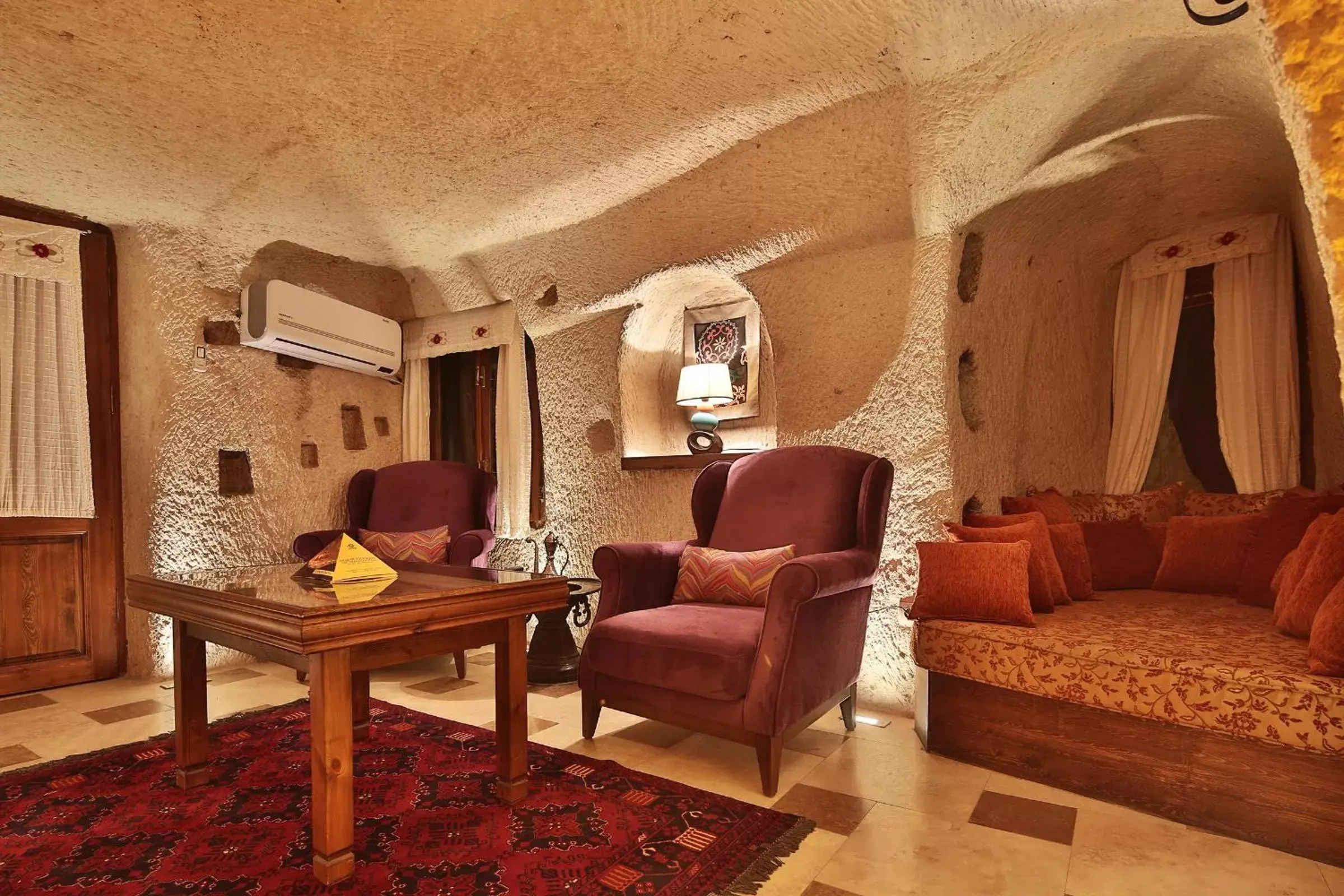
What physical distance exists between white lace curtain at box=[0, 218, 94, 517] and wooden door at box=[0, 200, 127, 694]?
2.7 inches

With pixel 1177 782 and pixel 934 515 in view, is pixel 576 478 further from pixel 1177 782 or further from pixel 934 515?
pixel 1177 782

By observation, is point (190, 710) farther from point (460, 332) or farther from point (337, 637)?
point (460, 332)

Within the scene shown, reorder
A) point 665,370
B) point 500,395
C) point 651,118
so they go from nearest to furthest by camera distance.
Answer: point 651,118 → point 665,370 → point 500,395

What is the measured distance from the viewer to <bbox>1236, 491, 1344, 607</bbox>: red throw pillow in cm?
233

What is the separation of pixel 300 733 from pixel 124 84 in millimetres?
2282

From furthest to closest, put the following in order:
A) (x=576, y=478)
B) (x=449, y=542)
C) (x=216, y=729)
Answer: (x=576, y=478) < (x=449, y=542) < (x=216, y=729)

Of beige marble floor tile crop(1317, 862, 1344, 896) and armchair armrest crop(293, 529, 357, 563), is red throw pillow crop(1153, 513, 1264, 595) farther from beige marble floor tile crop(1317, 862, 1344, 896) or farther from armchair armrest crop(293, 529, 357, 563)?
armchair armrest crop(293, 529, 357, 563)

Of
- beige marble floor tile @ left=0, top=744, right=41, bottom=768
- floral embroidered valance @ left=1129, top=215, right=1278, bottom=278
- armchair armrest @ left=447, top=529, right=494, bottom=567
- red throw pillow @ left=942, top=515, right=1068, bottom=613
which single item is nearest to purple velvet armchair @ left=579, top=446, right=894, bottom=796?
red throw pillow @ left=942, top=515, right=1068, bottom=613

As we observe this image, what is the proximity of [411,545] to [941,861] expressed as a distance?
8.89 feet

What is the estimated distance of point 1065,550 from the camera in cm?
267

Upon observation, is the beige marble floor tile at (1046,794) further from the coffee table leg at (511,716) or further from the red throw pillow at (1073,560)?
the coffee table leg at (511,716)

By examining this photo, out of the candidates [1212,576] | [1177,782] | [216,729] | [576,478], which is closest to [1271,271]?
[1212,576]

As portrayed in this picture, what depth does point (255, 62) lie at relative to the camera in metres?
2.29

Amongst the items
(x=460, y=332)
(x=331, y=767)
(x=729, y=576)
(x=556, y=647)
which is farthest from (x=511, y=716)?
(x=460, y=332)
